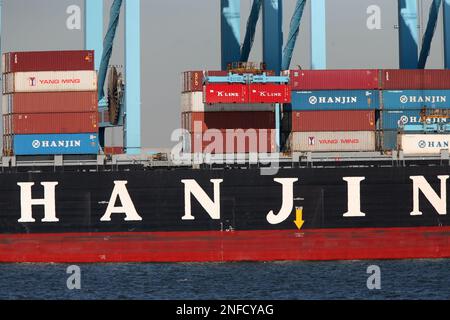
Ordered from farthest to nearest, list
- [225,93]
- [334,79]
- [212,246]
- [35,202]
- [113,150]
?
[113,150]
[334,79]
[225,93]
[35,202]
[212,246]

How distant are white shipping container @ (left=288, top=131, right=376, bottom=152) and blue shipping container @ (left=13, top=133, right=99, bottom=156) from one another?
974cm

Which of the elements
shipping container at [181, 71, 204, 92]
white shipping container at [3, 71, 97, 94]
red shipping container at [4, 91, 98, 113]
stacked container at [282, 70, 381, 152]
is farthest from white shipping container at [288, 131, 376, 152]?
white shipping container at [3, 71, 97, 94]

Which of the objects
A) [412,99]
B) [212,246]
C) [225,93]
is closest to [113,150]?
[225,93]

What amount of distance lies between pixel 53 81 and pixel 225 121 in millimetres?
8525

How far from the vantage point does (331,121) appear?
139 ft

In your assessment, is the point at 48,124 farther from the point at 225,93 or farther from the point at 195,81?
the point at 225,93

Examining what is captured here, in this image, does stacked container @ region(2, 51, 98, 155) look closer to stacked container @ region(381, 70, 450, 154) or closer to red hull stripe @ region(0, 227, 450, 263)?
red hull stripe @ region(0, 227, 450, 263)

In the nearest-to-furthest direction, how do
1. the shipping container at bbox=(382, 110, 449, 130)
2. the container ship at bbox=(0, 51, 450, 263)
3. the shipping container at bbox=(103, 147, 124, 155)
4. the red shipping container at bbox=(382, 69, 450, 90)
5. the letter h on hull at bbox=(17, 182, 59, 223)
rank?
the container ship at bbox=(0, 51, 450, 263) < the letter h on hull at bbox=(17, 182, 59, 223) < the shipping container at bbox=(382, 110, 449, 130) < the red shipping container at bbox=(382, 69, 450, 90) < the shipping container at bbox=(103, 147, 124, 155)

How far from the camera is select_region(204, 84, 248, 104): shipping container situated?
4141cm

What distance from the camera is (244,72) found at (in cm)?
4284

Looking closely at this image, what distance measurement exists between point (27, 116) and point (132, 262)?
28.6ft
